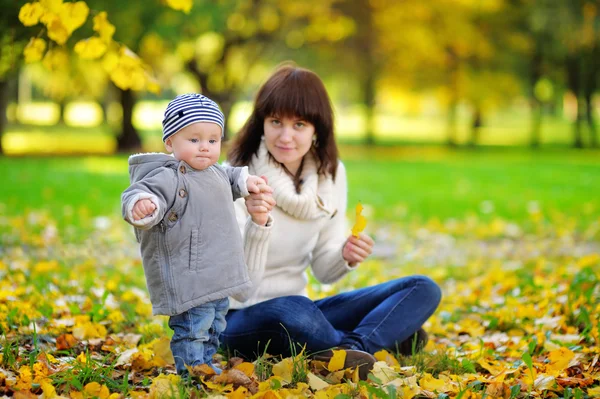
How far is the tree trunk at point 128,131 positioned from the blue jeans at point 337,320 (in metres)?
18.6

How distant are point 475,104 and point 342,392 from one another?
92.7 feet

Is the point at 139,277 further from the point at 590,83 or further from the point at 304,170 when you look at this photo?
the point at 590,83

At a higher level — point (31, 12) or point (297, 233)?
point (31, 12)

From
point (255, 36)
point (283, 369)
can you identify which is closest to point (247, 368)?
point (283, 369)

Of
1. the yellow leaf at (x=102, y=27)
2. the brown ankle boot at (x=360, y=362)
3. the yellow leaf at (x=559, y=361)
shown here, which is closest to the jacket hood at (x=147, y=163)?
the brown ankle boot at (x=360, y=362)

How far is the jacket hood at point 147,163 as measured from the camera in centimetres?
264

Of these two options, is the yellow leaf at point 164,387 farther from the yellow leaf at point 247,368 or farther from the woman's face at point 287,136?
the woman's face at point 287,136

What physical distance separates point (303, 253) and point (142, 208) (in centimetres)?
126

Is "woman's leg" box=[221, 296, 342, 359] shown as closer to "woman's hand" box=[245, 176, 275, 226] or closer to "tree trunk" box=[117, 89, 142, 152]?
"woman's hand" box=[245, 176, 275, 226]

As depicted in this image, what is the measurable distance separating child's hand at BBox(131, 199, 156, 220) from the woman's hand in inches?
21.6

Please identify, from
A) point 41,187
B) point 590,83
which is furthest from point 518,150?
point 41,187

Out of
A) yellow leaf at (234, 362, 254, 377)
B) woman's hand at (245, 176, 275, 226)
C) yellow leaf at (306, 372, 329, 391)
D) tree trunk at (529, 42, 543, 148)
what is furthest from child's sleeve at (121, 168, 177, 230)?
tree trunk at (529, 42, 543, 148)

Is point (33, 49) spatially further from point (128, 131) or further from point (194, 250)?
point (128, 131)

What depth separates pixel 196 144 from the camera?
105 inches
